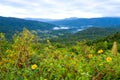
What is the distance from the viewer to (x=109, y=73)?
16.9ft

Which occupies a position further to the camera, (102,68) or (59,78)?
(102,68)

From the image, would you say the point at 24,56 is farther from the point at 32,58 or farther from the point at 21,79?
the point at 21,79

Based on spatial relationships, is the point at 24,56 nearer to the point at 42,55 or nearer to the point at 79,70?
the point at 42,55

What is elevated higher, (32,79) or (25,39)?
(25,39)

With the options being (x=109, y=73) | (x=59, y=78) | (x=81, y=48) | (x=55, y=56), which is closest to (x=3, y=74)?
(x=59, y=78)

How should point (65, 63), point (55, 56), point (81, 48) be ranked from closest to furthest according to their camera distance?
point (65, 63) < point (55, 56) < point (81, 48)

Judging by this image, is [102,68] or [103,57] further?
[103,57]

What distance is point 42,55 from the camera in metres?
5.94

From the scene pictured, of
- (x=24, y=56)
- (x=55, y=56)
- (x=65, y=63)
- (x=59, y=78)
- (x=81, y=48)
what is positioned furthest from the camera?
(x=81, y=48)

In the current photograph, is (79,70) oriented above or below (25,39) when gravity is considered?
below

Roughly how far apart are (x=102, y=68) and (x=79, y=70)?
0.51 meters

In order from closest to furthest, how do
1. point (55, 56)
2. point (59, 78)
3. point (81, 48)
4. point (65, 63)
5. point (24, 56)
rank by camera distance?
point (59, 78) < point (65, 63) < point (24, 56) < point (55, 56) < point (81, 48)

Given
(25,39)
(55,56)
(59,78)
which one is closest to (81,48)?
(55,56)

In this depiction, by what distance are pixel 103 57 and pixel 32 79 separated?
1.49m
